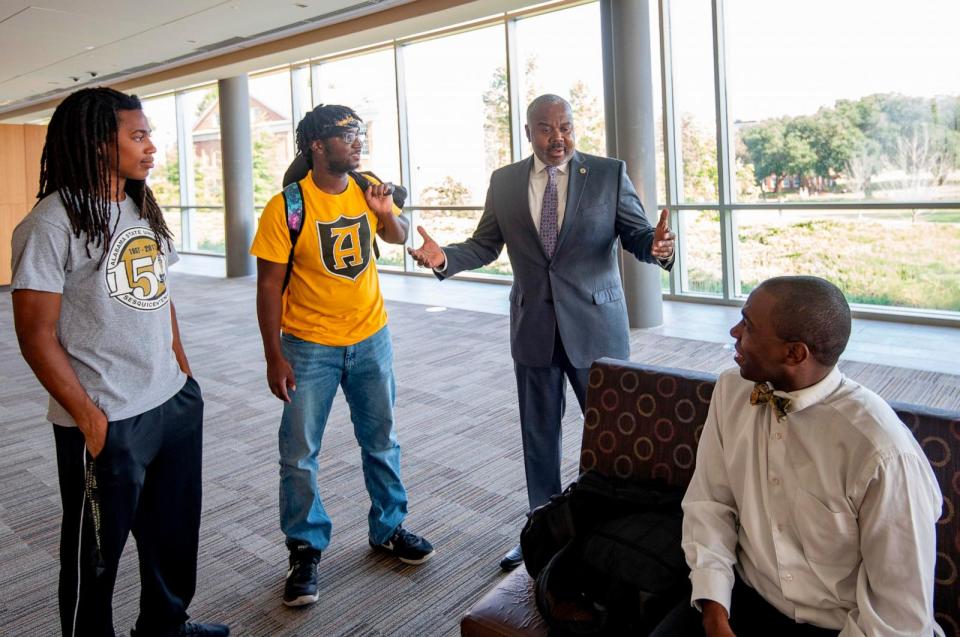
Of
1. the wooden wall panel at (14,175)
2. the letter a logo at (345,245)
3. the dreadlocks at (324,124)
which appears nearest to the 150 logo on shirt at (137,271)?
the letter a logo at (345,245)

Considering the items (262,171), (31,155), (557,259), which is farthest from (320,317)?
(262,171)

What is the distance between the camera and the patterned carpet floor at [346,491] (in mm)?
2744

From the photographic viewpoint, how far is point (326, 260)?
258 centimetres

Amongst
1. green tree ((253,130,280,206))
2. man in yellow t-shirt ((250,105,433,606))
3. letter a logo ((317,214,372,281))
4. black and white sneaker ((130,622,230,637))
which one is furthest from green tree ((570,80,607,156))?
black and white sneaker ((130,622,230,637))

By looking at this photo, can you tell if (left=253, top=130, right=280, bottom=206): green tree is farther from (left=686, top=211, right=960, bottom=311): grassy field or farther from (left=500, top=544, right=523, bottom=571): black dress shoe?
(left=500, top=544, right=523, bottom=571): black dress shoe

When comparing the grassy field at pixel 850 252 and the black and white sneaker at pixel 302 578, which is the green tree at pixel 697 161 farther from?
the black and white sneaker at pixel 302 578

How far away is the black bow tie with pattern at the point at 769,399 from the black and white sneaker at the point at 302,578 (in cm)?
179

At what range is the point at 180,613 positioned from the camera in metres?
2.31

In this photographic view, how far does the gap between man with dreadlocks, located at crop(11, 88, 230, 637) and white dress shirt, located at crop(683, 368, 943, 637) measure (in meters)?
1.38

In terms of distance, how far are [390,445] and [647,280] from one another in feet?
15.7

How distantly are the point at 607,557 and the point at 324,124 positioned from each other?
1.61 m

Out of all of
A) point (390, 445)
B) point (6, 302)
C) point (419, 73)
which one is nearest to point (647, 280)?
point (390, 445)

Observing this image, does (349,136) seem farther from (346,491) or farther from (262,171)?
(262,171)

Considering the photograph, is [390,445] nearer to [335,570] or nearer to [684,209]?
[335,570]
